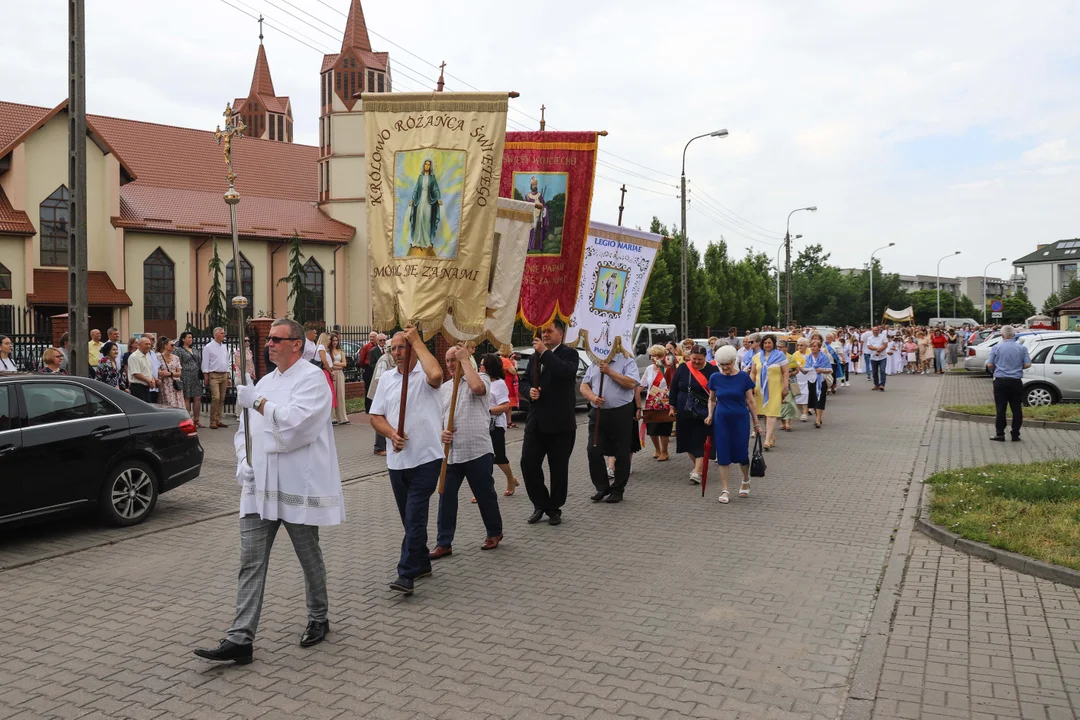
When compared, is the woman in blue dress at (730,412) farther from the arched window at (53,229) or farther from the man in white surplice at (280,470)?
the arched window at (53,229)

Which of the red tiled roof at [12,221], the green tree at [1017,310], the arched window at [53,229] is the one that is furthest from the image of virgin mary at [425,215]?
the green tree at [1017,310]

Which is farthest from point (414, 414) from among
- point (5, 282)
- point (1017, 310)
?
point (1017, 310)

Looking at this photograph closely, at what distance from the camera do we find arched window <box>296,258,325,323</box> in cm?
5766

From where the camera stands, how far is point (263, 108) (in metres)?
85.0

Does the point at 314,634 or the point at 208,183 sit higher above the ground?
the point at 208,183

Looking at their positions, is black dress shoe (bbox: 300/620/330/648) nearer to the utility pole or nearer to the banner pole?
the banner pole

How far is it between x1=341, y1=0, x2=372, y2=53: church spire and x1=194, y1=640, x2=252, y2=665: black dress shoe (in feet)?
206

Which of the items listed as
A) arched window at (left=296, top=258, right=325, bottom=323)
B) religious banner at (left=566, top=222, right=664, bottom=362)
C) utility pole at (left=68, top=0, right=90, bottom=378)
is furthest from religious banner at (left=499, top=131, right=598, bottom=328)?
arched window at (left=296, top=258, right=325, bottom=323)

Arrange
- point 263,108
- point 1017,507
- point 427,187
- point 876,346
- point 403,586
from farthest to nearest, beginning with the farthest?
point 263,108 < point 876,346 < point 1017,507 < point 427,187 < point 403,586

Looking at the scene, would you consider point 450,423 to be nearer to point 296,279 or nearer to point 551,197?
point 551,197

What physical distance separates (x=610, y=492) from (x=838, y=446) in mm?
6459

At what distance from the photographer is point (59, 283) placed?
45.3 metres

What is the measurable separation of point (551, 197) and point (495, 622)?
16.0 ft

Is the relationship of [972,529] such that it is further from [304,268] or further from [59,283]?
[304,268]
